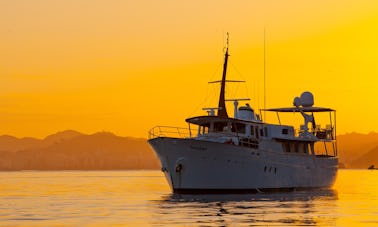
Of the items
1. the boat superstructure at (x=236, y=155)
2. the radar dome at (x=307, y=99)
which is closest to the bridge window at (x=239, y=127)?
the boat superstructure at (x=236, y=155)

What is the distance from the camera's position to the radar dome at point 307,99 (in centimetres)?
7781

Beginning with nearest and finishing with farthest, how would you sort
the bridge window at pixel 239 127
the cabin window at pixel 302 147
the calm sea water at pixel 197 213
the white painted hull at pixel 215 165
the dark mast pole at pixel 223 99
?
the calm sea water at pixel 197 213
the white painted hull at pixel 215 165
the bridge window at pixel 239 127
the dark mast pole at pixel 223 99
the cabin window at pixel 302 147

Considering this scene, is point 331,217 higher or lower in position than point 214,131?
lower

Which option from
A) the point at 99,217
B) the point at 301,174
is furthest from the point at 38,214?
the point at 301,174

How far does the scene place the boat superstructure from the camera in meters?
58.7

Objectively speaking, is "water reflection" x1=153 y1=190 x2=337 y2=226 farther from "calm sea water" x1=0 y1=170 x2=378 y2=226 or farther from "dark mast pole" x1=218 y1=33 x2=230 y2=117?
"dark mast pole" x1=218 y1=33 x2=230 y2=117

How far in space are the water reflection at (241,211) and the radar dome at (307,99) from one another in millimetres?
19952

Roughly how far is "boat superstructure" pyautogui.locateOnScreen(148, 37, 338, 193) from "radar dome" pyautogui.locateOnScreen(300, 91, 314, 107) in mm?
4734

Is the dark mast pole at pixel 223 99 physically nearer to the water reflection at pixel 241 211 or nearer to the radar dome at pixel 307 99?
the water reflection at pixel 241 211

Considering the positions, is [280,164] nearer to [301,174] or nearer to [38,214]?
[301,174]

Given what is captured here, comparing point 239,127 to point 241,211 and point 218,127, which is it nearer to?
point 218,127

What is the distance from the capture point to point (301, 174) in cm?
7000

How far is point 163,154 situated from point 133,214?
60.6 ft

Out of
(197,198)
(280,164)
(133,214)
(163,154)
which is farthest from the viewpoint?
(280,164)
